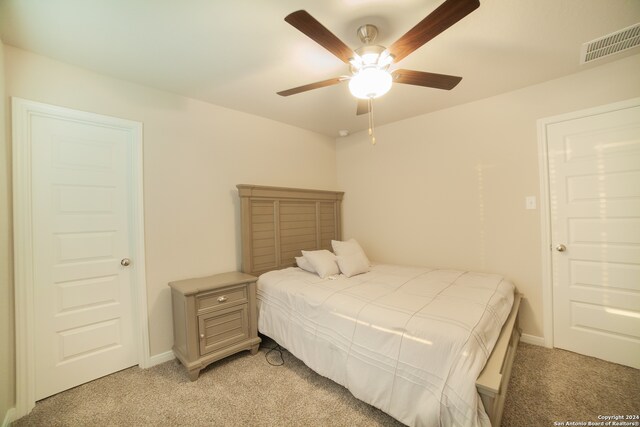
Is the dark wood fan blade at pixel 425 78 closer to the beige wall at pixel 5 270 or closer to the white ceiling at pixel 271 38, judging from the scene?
the white ceiling at pixel 271 38

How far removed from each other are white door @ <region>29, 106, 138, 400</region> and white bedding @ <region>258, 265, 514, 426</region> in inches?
49.0

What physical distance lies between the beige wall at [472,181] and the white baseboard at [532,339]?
0.04 metres

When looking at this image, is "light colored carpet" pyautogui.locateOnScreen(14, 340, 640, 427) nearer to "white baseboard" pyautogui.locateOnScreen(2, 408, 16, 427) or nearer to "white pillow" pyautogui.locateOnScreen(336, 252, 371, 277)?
"white baseboard" pyautogui.locateOnScreen(2, 408, 16, 427)

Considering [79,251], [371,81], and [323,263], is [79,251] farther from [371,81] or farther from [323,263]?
[371,81]

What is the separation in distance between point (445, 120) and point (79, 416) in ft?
13.4

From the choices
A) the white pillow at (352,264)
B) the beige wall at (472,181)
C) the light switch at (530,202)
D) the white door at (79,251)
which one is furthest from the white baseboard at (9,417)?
the light switch at (530,202)

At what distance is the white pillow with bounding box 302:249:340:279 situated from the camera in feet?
8.70

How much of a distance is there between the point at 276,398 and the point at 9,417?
1.69m

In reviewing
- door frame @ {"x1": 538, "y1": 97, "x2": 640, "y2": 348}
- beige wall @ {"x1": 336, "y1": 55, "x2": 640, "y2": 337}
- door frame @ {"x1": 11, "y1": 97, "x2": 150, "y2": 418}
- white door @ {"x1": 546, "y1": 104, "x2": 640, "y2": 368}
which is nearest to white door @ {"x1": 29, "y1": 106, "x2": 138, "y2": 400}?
door frame @ {"x1": 11, "y1": 97, "x2": 150, "y2": 418}

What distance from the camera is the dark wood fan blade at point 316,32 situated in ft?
3.79

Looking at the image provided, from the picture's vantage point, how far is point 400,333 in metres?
1.56

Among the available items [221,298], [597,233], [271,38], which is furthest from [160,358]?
[597,233]

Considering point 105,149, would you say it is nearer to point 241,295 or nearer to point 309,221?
point 241,295

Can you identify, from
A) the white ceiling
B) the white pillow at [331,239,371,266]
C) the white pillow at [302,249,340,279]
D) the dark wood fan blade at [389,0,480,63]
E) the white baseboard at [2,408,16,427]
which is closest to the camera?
the dark wood fan blade at [389,0,480,63]
